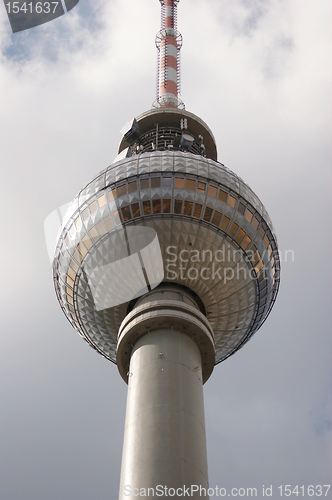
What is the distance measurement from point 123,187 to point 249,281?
956cm

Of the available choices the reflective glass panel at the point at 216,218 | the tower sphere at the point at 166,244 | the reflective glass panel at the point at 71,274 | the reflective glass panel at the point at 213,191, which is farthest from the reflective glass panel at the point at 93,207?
the reflective glass panel at the point at 216,218

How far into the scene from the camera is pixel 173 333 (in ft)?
86.9

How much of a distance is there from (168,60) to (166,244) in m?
30.6

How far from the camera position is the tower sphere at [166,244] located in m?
28.0

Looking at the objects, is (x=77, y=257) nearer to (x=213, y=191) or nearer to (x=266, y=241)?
(x=213, y=191)

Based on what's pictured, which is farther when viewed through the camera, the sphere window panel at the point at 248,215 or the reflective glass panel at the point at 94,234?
the sphere window panel at the point at 248,215

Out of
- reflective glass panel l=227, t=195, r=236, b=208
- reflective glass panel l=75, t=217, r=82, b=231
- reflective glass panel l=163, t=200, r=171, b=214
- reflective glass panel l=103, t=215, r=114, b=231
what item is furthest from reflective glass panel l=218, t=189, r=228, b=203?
reflective glass panel l=75, t=217, r=82, b=231

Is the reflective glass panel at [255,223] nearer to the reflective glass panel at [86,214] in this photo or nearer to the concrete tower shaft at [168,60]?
the reflective glass panel at [86,214]

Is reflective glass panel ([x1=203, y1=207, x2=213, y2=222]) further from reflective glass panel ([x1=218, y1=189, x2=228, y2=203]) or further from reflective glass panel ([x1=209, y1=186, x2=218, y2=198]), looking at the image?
reflective glass panel ([x1=218, y1=189, x2=228, y2=203])

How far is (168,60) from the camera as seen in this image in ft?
169

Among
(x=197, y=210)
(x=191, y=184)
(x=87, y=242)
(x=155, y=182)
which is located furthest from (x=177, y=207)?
(x=87, y=242)

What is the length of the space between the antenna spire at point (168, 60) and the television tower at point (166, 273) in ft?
51.2

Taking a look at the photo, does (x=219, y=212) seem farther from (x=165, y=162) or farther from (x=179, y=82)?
(x=179, y=82)

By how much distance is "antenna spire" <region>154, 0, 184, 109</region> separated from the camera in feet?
152
